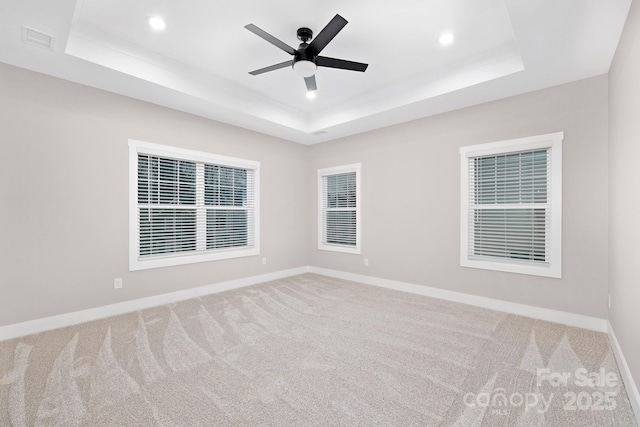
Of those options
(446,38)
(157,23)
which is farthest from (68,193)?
(446,38)

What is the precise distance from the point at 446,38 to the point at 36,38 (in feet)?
12.5

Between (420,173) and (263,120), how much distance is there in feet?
8.53

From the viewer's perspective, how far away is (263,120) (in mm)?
4520

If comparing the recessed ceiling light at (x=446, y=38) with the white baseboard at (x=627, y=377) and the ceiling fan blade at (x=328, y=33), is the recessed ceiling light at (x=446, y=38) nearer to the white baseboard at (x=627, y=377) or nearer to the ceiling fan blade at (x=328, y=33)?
the ceiling fan blade at (x=328, y=33)

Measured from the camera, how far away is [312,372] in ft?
7.52

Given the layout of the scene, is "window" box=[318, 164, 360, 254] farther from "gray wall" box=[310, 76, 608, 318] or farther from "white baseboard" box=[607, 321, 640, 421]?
"white baseboard" box=[607, 321, 640, 421]

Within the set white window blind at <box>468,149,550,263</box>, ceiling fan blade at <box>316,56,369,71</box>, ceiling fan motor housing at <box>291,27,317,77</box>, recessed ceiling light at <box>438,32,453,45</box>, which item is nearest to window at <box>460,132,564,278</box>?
white window blind at <box>468,149,550,263</box>

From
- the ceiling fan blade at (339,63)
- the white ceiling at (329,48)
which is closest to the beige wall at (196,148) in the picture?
the white ceiling at (329,48)

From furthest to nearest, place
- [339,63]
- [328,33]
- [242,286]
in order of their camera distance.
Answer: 1. [242,286]
2. [339,63]
3. [328,33]

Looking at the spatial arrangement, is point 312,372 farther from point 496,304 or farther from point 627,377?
point 496,304

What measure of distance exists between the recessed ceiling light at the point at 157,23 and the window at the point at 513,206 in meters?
3.83

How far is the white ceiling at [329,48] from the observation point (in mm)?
2373

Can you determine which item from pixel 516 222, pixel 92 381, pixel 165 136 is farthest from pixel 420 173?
pixel 92 381

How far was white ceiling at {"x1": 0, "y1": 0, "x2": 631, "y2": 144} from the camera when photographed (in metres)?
2.37
